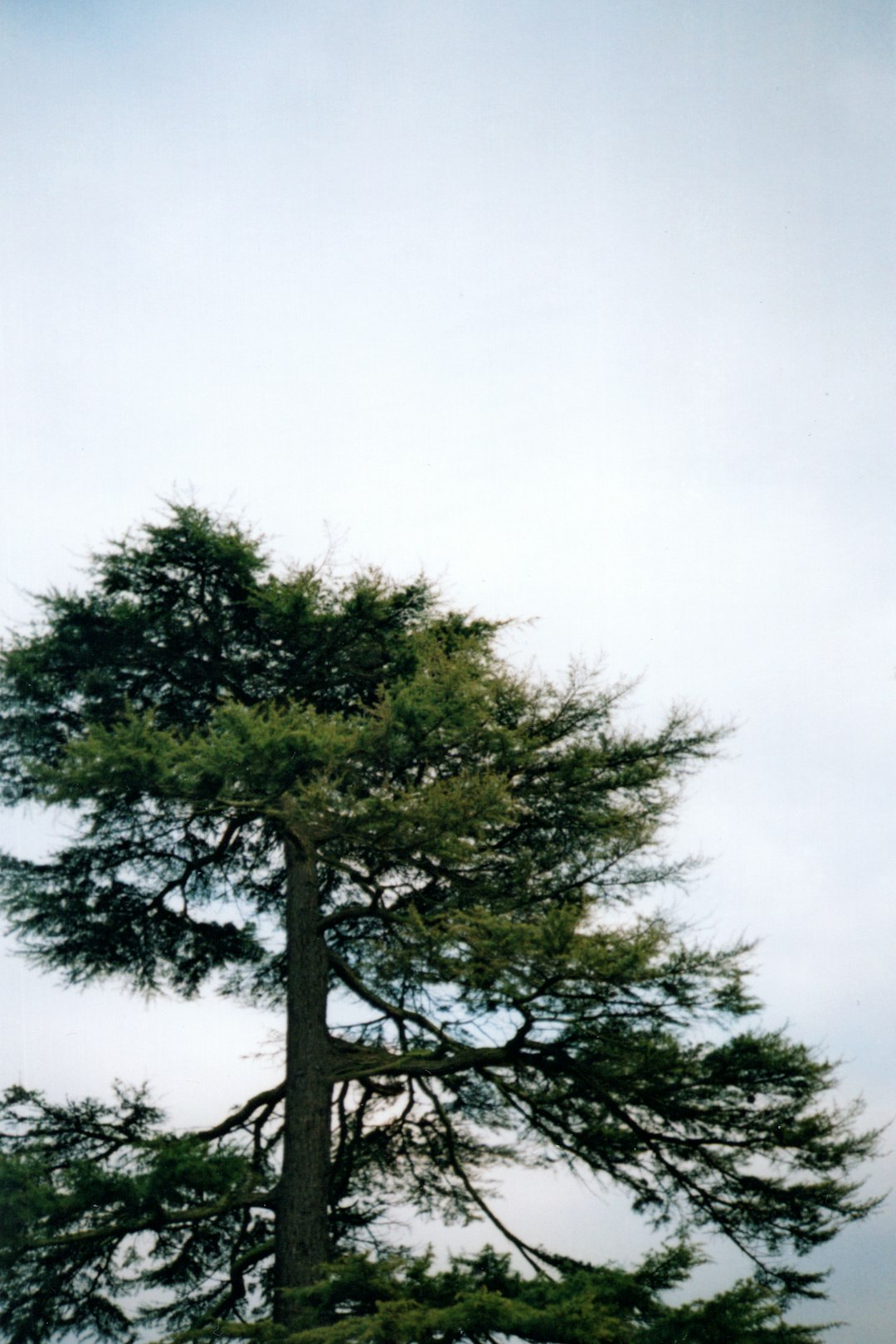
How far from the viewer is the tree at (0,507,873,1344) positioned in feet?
26.0

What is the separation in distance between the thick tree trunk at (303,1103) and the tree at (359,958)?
1.4 inches

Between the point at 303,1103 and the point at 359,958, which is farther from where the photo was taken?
the point at 359,958

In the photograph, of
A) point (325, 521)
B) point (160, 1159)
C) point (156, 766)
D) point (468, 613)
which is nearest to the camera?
point (160, 1159)

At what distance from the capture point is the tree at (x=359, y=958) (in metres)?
7.92

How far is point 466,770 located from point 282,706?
3032 millimetres

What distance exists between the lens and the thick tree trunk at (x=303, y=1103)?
920 cm

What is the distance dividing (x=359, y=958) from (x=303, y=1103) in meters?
2.72

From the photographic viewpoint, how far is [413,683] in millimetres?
8852

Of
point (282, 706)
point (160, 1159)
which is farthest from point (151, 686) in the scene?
point (160, 1159)

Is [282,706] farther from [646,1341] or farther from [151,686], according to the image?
[646,1341]

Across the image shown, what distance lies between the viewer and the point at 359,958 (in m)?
12.6

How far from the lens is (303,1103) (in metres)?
9.99

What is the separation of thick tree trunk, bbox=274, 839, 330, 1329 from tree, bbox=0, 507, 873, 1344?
0.04m

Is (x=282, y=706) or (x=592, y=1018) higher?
(x=282, y=706)
